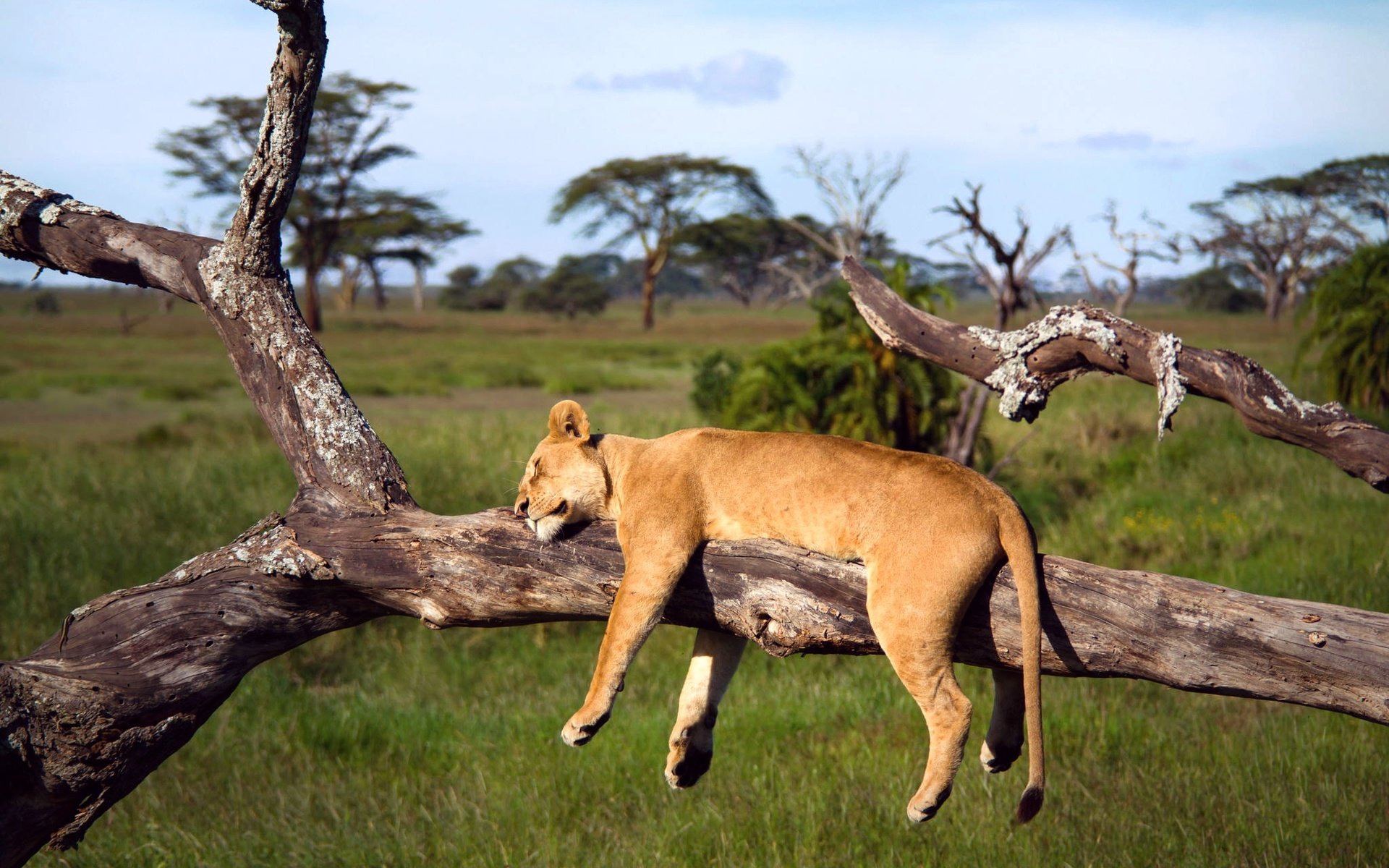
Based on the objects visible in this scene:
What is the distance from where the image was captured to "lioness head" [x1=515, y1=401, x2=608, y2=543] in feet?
13.1

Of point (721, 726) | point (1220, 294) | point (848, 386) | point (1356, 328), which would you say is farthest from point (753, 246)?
point (721, 726)

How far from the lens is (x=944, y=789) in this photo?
3514mm

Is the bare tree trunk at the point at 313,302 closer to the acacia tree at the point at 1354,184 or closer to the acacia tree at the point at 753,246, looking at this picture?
the acacia tree at the point at 753,246

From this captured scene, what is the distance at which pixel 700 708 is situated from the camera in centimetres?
433

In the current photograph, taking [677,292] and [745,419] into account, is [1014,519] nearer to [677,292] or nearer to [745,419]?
[745,419]

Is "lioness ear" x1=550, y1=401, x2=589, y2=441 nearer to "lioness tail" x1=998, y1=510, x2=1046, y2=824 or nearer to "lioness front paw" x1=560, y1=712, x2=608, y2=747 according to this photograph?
"lioness front paw" x1=560, y1=712, x2=608, y2=747

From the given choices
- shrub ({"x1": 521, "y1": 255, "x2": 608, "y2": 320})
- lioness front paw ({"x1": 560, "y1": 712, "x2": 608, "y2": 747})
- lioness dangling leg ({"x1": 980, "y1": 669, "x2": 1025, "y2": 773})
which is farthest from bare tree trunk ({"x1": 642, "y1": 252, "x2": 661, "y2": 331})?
lioness front paw ({"x1": 560, "y1": 712, "x2": 608, "y2": 747})

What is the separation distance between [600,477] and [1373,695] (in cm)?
257

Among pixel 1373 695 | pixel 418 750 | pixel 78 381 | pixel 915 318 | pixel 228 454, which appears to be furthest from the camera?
pixel 78 381

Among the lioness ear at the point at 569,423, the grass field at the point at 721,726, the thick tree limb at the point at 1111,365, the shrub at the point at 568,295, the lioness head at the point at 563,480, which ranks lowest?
the grass field at the point at 721,726

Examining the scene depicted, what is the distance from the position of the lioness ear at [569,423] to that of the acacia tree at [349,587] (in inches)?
14.7

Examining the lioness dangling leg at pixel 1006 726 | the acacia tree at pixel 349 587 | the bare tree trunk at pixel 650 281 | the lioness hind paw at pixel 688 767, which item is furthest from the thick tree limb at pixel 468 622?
the bare tree trunk at pixel 650 281

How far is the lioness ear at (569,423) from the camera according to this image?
4293 millimetres

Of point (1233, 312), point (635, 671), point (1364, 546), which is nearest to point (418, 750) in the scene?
point (635, 671)
